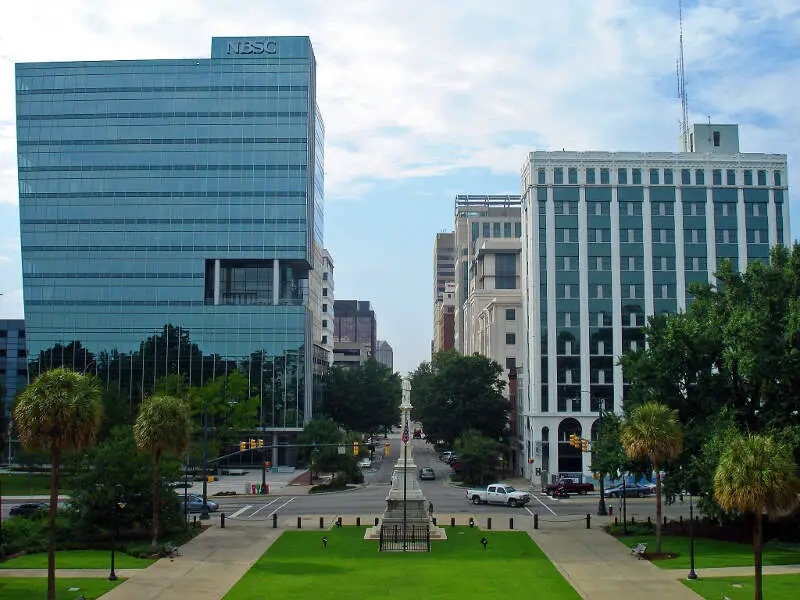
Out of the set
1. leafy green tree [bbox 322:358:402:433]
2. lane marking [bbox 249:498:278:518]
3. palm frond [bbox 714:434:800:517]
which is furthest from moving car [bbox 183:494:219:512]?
leafy green tree [bbox 322:358:402:433]

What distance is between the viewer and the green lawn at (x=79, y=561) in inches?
1608

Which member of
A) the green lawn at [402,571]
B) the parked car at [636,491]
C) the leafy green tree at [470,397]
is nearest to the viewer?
the green lawn at [402,571]

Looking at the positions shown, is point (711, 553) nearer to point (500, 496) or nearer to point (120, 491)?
point (500, 496)

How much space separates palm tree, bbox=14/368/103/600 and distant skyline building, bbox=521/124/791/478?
61012 mm

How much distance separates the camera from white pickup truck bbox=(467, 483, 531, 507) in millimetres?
68250

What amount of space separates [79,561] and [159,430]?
7.41m

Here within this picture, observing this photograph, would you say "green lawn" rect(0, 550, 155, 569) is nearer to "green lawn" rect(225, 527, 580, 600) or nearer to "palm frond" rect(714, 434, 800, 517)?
"green lawn" rect(225, 527, 580, 600)

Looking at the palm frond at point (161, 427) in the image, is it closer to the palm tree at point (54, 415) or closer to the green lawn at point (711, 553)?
the palm tree at point (54, 415)

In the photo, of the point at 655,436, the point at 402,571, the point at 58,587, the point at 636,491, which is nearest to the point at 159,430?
the point at 58,587

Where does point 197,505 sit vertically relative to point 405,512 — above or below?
Answer: below

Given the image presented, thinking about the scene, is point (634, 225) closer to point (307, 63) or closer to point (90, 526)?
point (307, 63)

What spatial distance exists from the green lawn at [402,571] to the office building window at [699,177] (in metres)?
53.8

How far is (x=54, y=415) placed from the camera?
3316cm

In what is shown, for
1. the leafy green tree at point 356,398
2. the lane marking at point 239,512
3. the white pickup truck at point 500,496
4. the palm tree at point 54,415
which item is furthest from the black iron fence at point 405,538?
the leafy green tree at point 356,398
